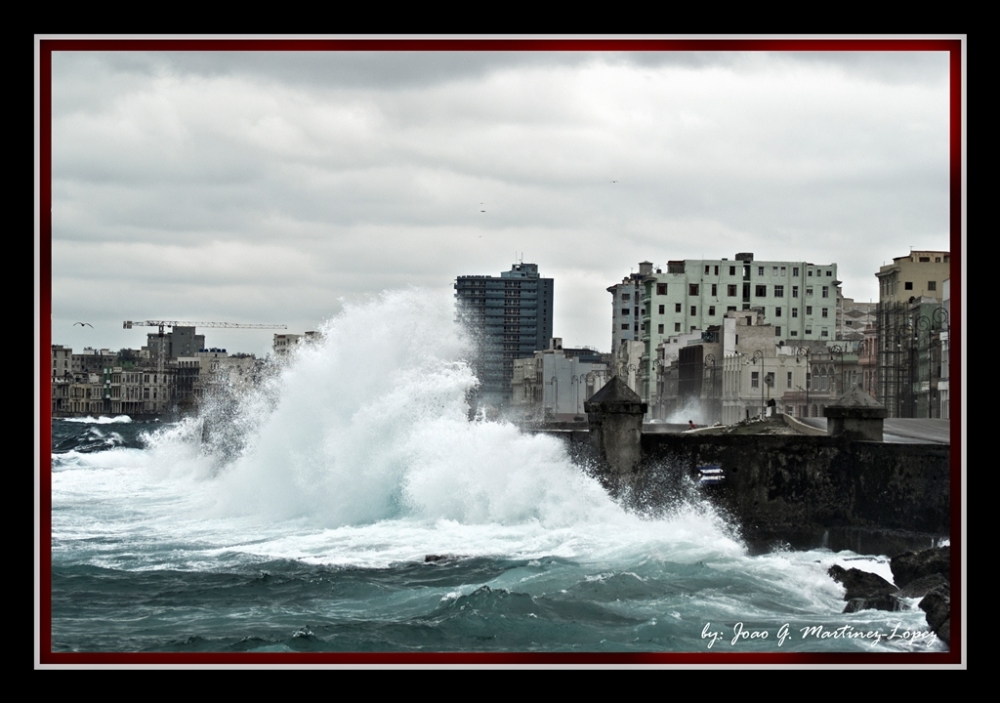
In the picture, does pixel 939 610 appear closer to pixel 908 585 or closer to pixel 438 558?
pixel 908 585

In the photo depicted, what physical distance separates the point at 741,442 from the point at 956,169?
6.77 metres

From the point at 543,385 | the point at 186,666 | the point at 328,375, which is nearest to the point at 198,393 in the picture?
the point at 543,385

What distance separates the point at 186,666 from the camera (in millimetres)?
6727

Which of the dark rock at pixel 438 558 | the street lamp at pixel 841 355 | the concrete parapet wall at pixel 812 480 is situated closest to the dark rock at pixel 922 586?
the concrete parapet wall at pixel 812 480

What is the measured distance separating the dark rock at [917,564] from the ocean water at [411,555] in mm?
500

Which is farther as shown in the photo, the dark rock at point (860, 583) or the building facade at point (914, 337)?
the building facade at point (914, 337)

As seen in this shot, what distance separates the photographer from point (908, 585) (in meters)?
9.69

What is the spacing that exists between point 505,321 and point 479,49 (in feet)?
104

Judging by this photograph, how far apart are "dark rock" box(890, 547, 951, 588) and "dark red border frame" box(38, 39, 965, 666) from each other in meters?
2.55

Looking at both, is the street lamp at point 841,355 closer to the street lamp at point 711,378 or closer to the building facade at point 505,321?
the street lamp at point 711,378

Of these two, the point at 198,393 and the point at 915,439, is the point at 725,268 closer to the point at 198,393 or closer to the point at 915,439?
the point at 198,393

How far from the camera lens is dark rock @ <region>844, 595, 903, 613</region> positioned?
30.4 ft

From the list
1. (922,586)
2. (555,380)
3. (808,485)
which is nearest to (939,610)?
(922,586)

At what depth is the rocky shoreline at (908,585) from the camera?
8.21m
